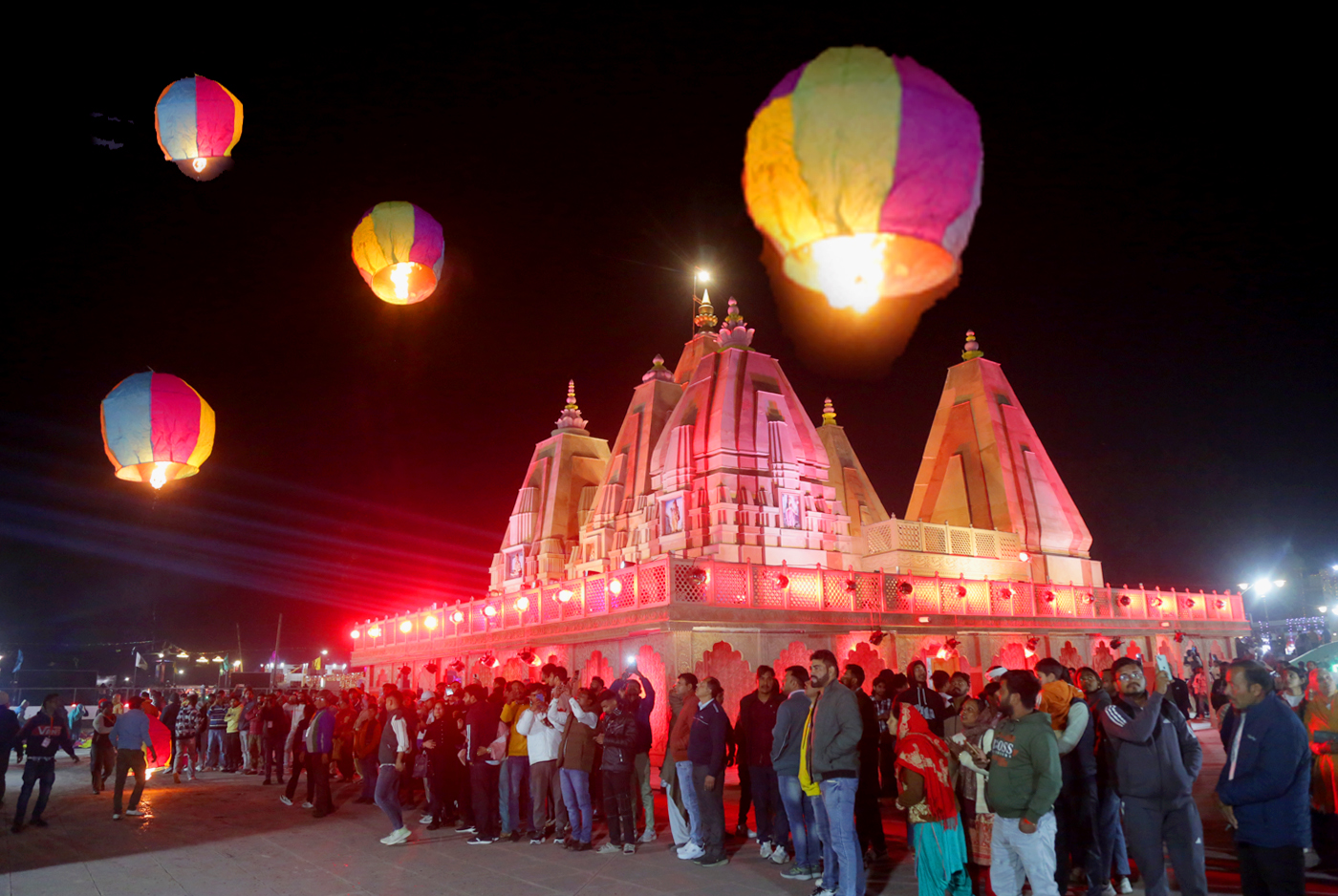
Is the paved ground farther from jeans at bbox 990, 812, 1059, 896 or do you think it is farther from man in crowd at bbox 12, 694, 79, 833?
jeans at bbox 990, 812, 1059, 896

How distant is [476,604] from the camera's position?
24594 millimetres

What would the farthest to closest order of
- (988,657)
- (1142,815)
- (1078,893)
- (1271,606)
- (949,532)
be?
(1271,606) < (949,532) < (988,657) < (1078,893) < (1142,815)

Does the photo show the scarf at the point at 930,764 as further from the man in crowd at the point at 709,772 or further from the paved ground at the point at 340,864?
the man in crowd at the point at 709,772

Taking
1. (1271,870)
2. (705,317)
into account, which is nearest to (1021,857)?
(1271,870)

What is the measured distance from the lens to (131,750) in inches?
493

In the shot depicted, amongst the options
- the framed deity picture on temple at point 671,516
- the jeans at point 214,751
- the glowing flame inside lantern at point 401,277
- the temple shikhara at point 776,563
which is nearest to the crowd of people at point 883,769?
the glowing flame inside lantern at point 401,277

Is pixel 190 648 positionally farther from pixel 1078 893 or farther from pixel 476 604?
pixel 1078 893

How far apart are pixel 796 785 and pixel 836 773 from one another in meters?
1.21

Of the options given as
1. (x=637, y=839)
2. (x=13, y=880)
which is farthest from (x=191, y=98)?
(x=637, y=839)

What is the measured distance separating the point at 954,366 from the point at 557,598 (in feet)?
62.6

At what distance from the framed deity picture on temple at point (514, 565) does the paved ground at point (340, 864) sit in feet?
81.0

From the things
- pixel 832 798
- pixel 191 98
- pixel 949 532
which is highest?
pixel 191 98

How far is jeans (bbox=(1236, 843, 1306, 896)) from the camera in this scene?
4.75 m

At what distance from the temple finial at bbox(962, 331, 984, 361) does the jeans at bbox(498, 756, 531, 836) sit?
26395mm
